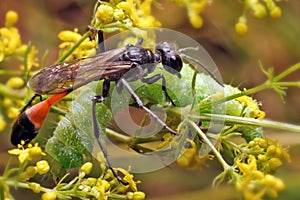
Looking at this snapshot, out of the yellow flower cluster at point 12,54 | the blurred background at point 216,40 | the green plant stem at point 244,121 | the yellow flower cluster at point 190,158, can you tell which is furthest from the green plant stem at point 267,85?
the blurred background at point 216,40

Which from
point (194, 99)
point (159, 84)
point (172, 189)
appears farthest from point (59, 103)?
point (172, 189)

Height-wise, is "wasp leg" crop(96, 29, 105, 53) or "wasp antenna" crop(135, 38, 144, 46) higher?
"wasp antenna" crop(135, 38, 144, 46)

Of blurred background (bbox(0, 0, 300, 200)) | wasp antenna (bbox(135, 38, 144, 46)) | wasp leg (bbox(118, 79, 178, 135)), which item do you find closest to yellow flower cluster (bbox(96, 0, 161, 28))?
wasp antenna (bbox(135, 38, 144, 46))

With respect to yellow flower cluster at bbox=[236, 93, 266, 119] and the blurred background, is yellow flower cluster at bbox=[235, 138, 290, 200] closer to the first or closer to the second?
yellow flower cluster at bbox=[236, 93, 266, 119]

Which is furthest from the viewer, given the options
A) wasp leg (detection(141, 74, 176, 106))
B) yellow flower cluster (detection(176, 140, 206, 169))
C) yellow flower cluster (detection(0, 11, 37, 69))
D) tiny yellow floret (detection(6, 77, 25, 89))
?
tiny yellow floret (detection(6, 77, 25, 89))

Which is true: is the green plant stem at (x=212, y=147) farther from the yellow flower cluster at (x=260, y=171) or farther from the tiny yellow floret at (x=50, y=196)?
the tiny yellow floret at (x=50, y=196)

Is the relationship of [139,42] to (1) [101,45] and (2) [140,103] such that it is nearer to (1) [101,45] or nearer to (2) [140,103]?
(1) [101,45]

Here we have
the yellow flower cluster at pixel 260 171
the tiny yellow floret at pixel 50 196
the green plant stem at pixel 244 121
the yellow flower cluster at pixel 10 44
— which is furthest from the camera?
the yellow flower cluster at pixel 10 44
